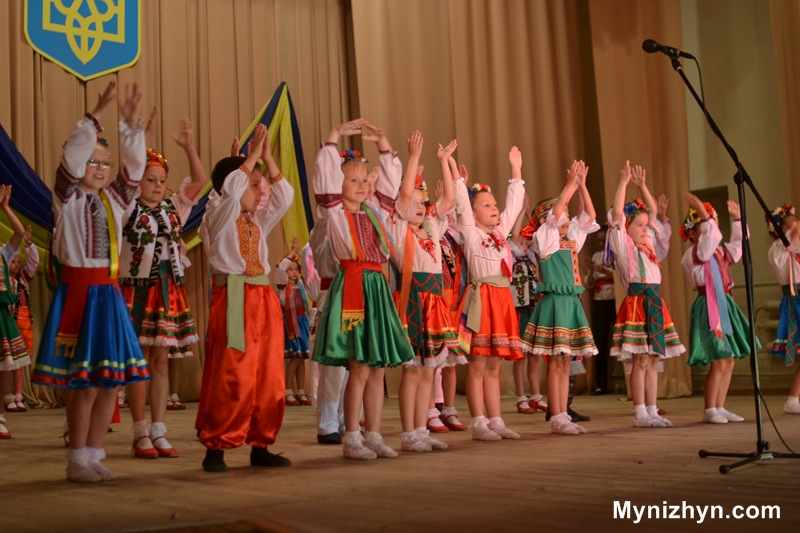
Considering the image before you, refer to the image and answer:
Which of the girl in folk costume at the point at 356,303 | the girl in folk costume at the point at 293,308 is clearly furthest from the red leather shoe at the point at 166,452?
the girl in folk costume at the point at 293,308

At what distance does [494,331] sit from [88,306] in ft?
6.49

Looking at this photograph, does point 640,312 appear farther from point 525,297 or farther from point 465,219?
point 525,297

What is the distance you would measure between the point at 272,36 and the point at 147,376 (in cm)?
648

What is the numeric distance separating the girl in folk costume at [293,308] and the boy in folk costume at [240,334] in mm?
3977

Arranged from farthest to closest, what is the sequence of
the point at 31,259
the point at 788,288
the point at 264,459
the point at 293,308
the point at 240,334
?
1. the point at 293,308
2. the point at 31,259
3. the point at 788,288
4. the point at 264,459
5. the point at 240,334

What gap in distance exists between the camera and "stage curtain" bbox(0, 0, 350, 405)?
7.43 metres

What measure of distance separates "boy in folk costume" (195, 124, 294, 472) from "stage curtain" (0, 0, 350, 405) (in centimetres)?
500

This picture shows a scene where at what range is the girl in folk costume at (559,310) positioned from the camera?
14.3ft

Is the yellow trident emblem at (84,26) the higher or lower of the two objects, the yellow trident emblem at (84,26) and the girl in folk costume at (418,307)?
the higher

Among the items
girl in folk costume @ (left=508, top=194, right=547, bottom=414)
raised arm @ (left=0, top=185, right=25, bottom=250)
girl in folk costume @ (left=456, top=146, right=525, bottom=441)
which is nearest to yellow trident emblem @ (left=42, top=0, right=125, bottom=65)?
raised arm @ (left=0, top=185, right=25, bottom=250)

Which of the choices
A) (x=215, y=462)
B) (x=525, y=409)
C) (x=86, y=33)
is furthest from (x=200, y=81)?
(x=215, y=462)

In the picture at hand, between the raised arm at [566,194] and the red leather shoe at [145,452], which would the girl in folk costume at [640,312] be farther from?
the red leather shoe at [145,452]

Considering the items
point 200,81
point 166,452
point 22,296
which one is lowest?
point 166,452

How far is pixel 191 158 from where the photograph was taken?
11.9ft
